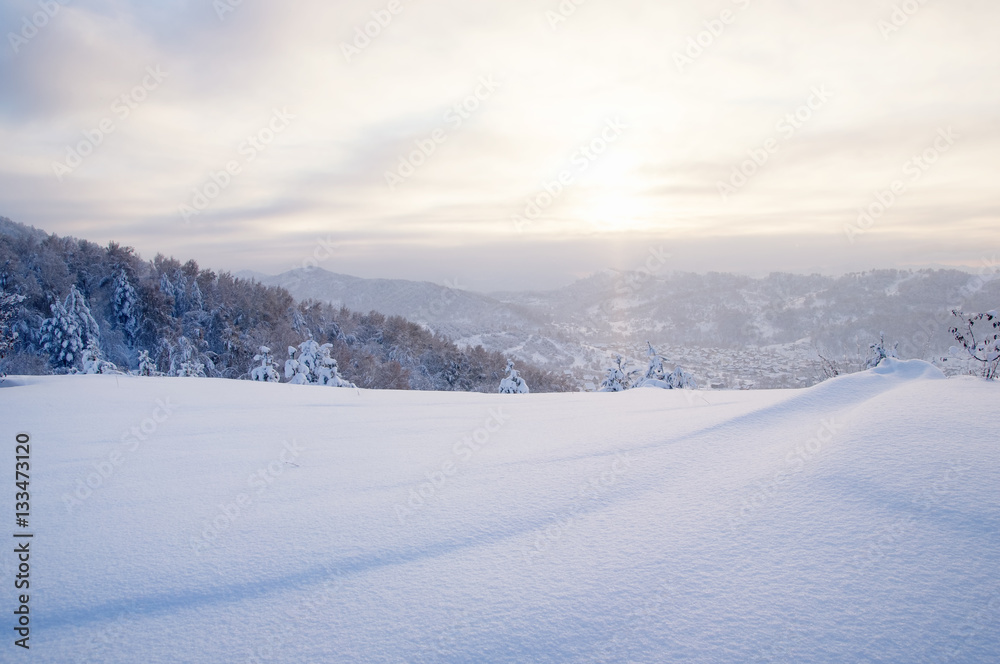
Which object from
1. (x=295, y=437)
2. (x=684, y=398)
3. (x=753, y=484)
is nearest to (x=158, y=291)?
(x=295, y=437)

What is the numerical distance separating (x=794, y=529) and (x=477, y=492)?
138 cm

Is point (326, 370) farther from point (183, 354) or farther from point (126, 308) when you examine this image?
point (126, 308)

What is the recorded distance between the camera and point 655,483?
2355 mm

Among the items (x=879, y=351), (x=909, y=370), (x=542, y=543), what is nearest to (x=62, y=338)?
(x=542, y=543)

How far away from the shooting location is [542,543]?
1.86 metres

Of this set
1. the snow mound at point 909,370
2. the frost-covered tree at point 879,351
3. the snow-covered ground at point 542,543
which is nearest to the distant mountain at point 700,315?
the frost-covered tree at point 879,351

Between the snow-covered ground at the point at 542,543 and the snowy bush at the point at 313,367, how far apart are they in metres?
9.61

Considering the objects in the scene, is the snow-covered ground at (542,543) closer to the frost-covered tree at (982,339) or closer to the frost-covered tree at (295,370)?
the frost-covered tree at (982,339)

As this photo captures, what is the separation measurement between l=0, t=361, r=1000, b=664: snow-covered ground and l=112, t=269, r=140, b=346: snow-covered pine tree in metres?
18.4

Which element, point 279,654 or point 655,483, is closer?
point 279,654

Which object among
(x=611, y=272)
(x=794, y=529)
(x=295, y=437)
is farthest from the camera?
(x=611, y=272)

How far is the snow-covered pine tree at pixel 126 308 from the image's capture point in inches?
717

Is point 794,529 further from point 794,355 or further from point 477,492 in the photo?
point 794,355

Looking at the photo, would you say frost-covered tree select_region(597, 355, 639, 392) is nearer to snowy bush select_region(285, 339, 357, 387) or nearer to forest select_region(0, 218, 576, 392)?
snowy bush select_region(285, 339, 357, 387)
